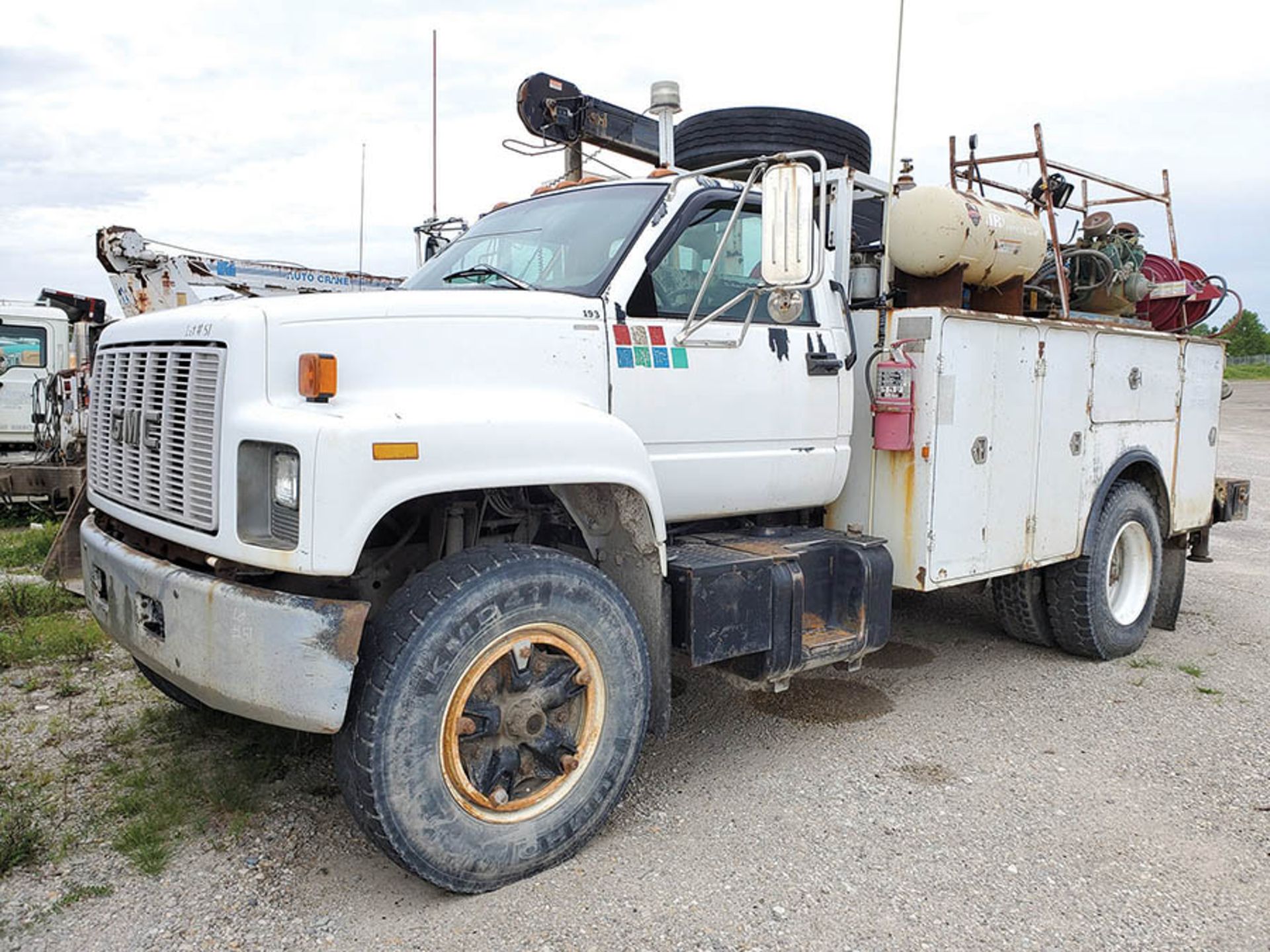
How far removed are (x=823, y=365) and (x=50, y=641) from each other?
4.49 metres

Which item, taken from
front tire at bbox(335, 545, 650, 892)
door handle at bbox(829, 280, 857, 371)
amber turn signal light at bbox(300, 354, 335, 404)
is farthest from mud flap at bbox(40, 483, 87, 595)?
door handle at bbox(829, 280, 857, 371)

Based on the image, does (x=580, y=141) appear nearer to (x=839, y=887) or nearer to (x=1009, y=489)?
(x=1009, y=489)

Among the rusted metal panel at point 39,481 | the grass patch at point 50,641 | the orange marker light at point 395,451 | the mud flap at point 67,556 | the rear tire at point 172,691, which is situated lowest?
the grass patch at point 50,641

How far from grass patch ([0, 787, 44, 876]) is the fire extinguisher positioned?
3.78m

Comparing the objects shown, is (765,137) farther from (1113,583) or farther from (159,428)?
(1113,583)

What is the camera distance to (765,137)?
206 inches

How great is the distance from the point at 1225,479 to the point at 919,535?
3.85m

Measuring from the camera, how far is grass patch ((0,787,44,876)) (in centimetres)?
329

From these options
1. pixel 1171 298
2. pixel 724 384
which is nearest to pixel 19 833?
pixel 724 384

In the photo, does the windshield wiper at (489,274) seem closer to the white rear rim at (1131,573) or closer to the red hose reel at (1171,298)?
the white rear rim at (1131,573)

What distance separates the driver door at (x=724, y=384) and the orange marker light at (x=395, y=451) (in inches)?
39.3

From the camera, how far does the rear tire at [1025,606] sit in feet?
19.7

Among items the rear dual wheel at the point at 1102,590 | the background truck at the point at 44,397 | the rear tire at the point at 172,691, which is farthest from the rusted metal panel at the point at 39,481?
the rear dual wheel at the point at 1102,590

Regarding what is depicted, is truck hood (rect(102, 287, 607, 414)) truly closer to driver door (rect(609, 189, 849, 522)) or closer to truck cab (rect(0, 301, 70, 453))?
driver door (rect(609, 189, 849, 522))
